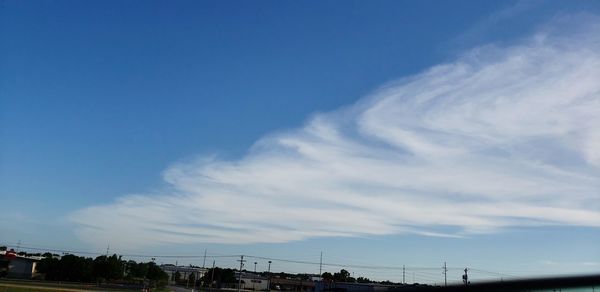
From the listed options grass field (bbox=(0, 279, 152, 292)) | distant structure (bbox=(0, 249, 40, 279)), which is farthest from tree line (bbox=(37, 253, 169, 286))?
grass field (bbox=(0, 279, 152, 292))

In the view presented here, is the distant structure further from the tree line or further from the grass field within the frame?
the grass field

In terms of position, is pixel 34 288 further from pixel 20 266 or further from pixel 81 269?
→ pixel 20 266

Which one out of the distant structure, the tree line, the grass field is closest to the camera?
the grass field

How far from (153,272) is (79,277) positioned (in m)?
27.4

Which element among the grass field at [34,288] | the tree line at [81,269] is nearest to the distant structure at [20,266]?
the tree line at [81,269]

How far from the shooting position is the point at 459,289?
2.77 m

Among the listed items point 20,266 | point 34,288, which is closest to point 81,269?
point 20,266

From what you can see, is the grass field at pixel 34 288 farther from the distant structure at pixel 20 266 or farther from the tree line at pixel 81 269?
the distant structure at pixel 20 266

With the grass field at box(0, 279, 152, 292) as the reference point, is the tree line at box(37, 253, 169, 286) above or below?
above

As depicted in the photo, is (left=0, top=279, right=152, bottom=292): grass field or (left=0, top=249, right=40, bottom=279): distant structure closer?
(left=0, top=279, right=152, bottom=292): grass field

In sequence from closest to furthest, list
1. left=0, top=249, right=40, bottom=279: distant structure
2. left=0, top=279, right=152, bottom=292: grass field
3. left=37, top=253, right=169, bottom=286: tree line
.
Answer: left=0, top=279, right=152, bottom=292: grass field < left=37, top=253, right=169, bottom=286: tree line < left=0, top=249, right=40, bottom=279: distant structure

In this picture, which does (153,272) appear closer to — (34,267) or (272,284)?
(34,267)

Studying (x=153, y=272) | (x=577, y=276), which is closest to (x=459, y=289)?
(x=577, y=276)

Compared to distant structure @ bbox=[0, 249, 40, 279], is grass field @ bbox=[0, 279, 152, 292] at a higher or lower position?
lower
